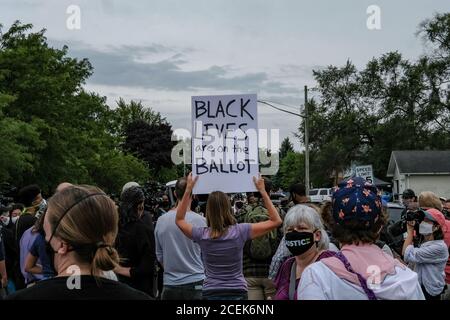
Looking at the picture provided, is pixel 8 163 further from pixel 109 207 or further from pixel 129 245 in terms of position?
pixel 109 207

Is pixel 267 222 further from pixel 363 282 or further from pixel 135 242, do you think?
pixel 363 282

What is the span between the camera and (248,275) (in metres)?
5.97

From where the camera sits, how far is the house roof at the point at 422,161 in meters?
53.9

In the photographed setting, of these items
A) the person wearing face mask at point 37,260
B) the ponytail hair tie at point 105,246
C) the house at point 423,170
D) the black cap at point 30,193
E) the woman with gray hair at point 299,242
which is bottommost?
the house at point 423,170

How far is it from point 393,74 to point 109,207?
2362 inches

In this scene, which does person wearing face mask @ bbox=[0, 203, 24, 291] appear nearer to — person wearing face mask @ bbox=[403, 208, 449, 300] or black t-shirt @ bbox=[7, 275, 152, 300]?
person wearing face mask @ bbox=[403, 208, 449, 300]

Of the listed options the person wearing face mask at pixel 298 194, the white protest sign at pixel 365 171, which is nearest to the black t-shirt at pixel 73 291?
the person wearing face mask at pixel 298 194

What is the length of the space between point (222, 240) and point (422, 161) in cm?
5288

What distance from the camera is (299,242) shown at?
3902mm

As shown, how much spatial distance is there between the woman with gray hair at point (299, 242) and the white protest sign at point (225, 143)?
999 millimetres

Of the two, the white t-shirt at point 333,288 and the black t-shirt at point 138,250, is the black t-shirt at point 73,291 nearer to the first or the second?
the white t-shirt at point 333,288

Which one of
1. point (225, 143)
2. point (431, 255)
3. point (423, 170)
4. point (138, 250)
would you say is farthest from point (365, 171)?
point (423, 170)

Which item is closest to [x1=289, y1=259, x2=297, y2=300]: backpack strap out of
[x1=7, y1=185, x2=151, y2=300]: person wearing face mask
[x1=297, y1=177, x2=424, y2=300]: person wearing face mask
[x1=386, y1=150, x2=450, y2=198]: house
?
[x1=297, y1=177, x2=424, y2=300]: person wearing face mask

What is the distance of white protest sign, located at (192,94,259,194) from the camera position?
16.4 ft
